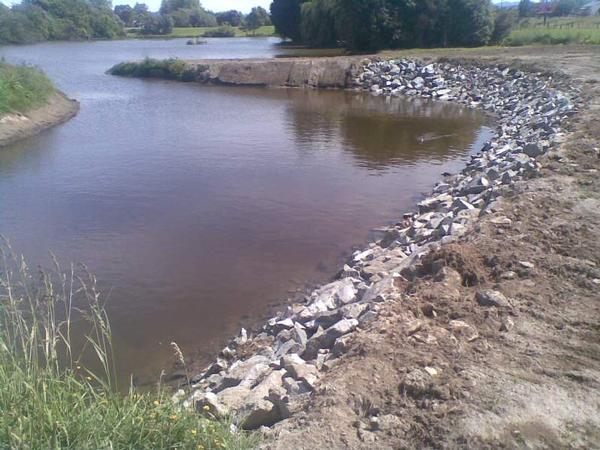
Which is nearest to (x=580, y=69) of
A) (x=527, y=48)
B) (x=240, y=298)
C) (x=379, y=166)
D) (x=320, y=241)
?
(x=527, y=48)

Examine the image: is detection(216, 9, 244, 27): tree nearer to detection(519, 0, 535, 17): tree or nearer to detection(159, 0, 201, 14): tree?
detection(159, 0, 201, 14): tree

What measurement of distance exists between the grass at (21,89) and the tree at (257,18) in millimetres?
97231

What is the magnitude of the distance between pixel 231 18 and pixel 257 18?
22.9m

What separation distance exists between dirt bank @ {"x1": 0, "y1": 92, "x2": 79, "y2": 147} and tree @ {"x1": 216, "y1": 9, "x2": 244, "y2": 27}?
377 feet

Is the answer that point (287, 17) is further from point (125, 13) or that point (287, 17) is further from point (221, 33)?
point (125, 13)

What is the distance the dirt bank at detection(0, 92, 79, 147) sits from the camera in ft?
72.1

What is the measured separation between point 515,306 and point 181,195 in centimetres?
1056

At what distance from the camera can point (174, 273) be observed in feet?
32.9

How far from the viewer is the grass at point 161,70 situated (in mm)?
42594

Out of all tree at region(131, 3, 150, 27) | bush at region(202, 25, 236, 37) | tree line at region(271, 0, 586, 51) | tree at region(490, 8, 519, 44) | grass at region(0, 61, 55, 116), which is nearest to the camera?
grass at region(0, 61, 55, 116)

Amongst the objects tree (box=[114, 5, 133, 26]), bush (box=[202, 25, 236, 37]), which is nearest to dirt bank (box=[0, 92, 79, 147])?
bush (box=[202, 25, 236, 37])

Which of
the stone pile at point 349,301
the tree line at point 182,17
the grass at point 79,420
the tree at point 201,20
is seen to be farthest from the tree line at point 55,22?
the grass at point 79,420

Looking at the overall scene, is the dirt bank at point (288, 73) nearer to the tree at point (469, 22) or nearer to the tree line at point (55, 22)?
the tree at point (469, 22)

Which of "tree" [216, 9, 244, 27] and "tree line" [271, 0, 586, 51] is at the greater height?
"tree" [216, 9, 244, 27]
